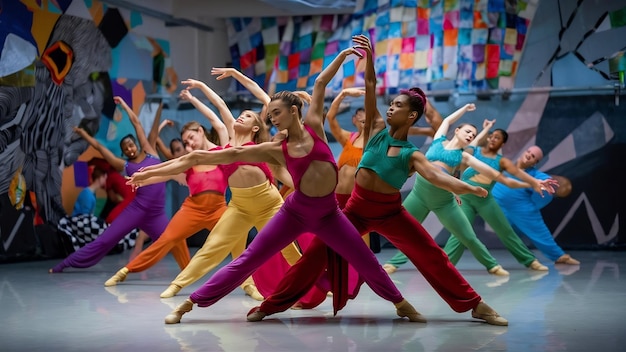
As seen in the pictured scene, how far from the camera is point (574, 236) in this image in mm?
11461

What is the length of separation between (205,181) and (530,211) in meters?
3.94

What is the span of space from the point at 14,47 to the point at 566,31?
7.03m

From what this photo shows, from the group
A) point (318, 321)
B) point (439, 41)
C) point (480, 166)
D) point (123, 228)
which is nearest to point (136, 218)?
point (123, 228)

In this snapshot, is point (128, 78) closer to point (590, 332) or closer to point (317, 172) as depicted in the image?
point (317, 172)

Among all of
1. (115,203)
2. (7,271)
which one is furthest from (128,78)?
(7,271)

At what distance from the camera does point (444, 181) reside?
505cm

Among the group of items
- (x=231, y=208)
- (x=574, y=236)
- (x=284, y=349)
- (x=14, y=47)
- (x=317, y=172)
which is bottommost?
(x=574, y=236)

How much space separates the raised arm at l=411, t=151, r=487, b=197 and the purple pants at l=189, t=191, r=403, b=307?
0.54 meters

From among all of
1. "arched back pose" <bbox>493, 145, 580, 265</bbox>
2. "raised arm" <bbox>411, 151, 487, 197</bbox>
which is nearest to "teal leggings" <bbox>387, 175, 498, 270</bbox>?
"arched back pose" <bbox>493, 145, 580, 265</bbox>

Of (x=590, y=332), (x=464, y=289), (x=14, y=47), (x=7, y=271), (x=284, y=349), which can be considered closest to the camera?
(x=284, y=349)

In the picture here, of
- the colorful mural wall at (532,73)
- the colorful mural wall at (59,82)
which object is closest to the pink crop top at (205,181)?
the colorful mural wall at (59,82)

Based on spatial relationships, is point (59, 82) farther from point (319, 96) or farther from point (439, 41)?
point (319, 96)

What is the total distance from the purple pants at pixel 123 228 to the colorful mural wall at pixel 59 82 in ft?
5.47

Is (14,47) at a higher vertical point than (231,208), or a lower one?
higher
